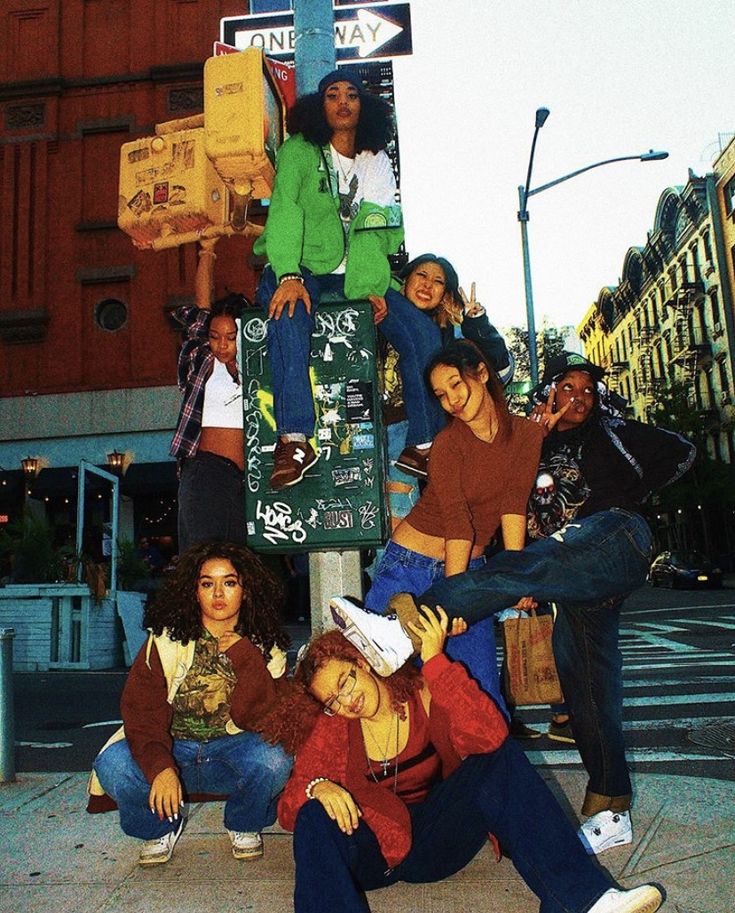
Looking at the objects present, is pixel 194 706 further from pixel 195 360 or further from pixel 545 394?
pixel 545 394

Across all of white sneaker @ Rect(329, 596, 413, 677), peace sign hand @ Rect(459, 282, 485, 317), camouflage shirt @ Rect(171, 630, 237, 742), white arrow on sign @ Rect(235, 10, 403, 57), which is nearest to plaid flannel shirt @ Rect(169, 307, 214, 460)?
camouflage shirt @ Rect(171, 630, 237, 742)

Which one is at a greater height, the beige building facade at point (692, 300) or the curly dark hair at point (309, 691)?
the beige building facade at point (692, 300)

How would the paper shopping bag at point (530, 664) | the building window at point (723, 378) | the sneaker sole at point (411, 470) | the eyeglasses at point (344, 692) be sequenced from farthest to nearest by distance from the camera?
1. the building window at point (723, 378)
2. the paper shopping bag at point (530, 664)
3. the sneaker sole at point (411, 470)
4. the eyeglasses at point (344, 692)

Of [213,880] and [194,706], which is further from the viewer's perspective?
[194,706]

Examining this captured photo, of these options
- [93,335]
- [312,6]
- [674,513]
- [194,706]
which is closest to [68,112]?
[93,335]

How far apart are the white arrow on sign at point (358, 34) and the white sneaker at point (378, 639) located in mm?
12862

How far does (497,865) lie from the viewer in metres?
3.32

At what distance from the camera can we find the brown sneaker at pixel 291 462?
11.6 ft

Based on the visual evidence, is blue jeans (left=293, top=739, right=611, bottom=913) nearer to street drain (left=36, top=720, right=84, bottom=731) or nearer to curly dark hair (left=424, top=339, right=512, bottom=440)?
curly dark hair (left=424, top=339, right=512, bottom=440)

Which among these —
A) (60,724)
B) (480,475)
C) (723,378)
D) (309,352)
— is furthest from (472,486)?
(723,378)

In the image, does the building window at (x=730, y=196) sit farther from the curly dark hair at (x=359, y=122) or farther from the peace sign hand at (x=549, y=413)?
the peace sign hand at (x=549, y=413)

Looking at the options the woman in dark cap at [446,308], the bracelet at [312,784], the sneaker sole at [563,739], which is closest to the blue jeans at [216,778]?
the bracelet at [312,784]

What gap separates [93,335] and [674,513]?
3332cm

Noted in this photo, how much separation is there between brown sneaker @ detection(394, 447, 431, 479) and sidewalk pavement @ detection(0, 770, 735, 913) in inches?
64.4
